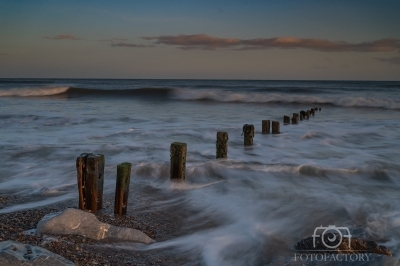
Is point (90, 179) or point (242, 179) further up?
point (90, 179)

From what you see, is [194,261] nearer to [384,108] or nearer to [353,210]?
[353,210]

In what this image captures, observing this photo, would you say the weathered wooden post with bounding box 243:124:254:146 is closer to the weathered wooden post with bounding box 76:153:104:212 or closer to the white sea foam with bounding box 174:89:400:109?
the weathered wooden post with bounding box 76:153:104:212

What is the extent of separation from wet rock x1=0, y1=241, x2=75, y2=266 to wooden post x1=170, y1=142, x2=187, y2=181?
3.74 m

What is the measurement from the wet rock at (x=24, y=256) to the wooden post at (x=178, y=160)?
374 centimetres

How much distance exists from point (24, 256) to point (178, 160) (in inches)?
161

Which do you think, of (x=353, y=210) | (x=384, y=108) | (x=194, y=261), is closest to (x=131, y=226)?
(x=194, y=261)

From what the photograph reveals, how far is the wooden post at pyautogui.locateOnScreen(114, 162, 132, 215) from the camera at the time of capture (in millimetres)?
5352

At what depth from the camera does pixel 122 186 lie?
5.39 meters

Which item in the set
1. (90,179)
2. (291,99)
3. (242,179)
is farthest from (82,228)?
(291,99)

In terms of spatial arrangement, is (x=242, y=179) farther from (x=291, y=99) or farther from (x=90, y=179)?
(x=291, y=99)

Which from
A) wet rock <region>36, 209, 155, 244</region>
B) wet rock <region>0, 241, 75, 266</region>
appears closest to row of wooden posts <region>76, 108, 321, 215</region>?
wet rock <region>36, 209, 155, 244</region>

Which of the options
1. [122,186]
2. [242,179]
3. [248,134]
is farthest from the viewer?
[248,134]

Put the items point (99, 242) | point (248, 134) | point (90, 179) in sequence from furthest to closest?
point (248, 134) < point (90, 179) < point (99, 242)

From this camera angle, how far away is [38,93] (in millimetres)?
41688
